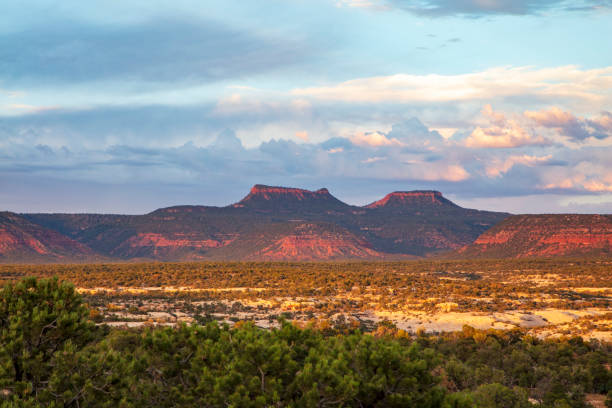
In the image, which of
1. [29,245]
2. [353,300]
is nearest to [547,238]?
[353,300]

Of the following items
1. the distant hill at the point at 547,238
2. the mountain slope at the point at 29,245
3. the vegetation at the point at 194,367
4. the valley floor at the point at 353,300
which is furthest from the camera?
the mountain slope at the point at 29,245

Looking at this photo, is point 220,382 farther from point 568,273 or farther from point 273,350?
point 568,273

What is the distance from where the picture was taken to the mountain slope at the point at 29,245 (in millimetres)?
175875

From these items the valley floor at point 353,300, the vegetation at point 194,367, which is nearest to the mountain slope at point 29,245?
the valley floor at point 353,300

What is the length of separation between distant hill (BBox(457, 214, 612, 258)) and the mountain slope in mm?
123326

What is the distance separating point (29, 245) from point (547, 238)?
154m

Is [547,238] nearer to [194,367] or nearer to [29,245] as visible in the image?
[29,245]

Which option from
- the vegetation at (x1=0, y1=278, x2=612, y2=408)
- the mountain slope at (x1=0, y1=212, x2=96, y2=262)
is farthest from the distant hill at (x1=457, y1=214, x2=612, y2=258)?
the vegetation at (x1=0, y1=278, x2=612, y2=408)

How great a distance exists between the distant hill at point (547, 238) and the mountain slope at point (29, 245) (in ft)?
405

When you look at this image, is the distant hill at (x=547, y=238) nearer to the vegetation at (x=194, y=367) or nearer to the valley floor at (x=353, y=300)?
the valley floor at (x=353, y=300)

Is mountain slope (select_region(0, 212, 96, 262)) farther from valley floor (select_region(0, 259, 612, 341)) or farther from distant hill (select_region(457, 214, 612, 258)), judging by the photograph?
distant hill (select_region(457, 214, 612, 258))

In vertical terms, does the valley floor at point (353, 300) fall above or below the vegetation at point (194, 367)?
below

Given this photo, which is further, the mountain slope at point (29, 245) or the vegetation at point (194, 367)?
the mountain slope at point (29, 245)

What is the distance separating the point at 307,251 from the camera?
193 meters
